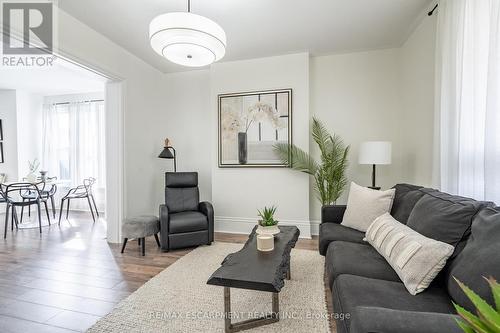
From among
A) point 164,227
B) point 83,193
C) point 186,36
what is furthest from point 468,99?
point 83,193

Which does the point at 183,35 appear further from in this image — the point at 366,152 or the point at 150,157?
the point at 150,157

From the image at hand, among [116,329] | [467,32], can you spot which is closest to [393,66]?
[467,32]

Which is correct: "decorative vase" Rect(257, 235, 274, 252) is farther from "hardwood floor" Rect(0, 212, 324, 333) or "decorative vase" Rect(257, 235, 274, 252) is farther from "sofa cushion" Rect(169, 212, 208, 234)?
"sofa cushion" Rect(169, 212, 208, 234)

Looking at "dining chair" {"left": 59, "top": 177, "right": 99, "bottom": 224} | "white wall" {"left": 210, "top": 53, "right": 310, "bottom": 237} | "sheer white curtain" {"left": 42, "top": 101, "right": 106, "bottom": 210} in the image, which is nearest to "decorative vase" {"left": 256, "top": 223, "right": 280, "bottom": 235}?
"white wall" {"left": 210, "top": 53, "right": 310, "bottom": 237}

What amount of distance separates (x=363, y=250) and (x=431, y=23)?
99.1 inches

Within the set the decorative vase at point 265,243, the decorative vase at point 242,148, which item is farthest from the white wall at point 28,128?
the decorative vase at point 265,243

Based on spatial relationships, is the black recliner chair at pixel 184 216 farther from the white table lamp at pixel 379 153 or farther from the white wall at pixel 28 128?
the white wall at pixel 28 128

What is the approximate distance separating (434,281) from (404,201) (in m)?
0.89

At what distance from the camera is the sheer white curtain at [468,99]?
1.55 m

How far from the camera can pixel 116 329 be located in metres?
1.76

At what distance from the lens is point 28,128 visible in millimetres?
5773

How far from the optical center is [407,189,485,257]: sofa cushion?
142 cm

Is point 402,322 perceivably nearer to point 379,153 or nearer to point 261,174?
point 379,153

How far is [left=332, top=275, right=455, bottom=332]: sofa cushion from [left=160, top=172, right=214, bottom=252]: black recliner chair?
Result: 2172 millimetres
